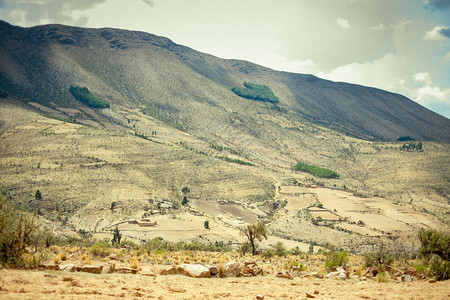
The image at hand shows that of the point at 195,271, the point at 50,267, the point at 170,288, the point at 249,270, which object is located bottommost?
the point at 249,270

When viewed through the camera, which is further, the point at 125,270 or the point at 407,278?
the point at 407,278

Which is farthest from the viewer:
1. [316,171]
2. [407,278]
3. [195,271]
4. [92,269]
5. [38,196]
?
[316,171]

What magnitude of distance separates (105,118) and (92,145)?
5538 centimetres

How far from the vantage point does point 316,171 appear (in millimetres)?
128875

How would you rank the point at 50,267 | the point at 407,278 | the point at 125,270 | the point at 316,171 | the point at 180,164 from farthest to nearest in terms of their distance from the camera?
1. the point at 316,171
2. the point at 180,164
3. the point at 407,278
4. the point at 125,270
5. the point at 50,267

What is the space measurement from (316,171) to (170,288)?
12247 cm

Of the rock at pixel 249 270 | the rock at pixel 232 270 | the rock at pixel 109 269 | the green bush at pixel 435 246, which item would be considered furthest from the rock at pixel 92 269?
the green bush at pixel 435 246

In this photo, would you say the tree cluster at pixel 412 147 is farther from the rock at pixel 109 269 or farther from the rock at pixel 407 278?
the rock at pixel 109 269

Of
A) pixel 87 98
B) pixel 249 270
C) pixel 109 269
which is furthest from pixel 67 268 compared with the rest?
pixel 87 98

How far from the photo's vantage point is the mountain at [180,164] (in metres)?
61.3

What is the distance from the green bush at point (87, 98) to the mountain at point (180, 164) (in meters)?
0.81

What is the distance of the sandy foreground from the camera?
1111 cm

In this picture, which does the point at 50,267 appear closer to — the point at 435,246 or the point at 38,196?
the point at 435,246

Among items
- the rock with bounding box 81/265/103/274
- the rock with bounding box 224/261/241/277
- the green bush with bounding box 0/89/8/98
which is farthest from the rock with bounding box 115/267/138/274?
the green bush with bounding box 0/89/8/98
